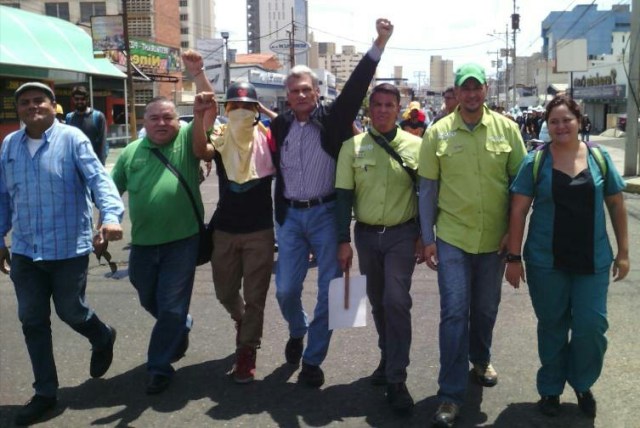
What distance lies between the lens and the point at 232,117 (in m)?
4.22

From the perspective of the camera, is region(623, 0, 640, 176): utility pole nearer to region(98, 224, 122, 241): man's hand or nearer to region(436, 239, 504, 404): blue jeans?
region(436, 239, 504, 404): blue jeans

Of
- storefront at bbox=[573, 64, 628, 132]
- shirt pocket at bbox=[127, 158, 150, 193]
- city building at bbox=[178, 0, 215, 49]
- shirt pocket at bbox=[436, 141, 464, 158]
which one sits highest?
city building at bbox=[178, 0, 215, 49]

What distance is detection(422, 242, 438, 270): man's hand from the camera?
3.79 m

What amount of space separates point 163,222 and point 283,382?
4.19 feet

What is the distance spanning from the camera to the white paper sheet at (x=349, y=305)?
4039 millimetres

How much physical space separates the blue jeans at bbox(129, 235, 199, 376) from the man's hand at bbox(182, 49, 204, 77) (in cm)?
114

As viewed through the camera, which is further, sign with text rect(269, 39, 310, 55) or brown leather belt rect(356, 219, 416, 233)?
sign with text rect(269, 39, 310, 55)

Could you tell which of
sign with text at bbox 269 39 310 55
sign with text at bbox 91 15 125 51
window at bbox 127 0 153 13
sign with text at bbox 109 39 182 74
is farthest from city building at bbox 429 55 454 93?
sign with text at bbox 91 15 125 51

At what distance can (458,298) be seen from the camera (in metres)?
3.70

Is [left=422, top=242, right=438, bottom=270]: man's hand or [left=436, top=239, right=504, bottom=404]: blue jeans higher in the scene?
[left=422, top=242, right=438, bottom=270]: man's hand

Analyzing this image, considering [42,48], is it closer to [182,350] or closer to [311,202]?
[182,350]

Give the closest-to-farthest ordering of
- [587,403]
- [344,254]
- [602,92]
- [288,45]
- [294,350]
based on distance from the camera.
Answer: [587,403]
[344,254]
[294,350]
[602,92]
[288,45]

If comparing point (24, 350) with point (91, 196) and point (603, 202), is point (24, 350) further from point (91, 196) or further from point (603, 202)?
point (603, 202)

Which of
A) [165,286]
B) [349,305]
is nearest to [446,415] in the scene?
[349,305]
